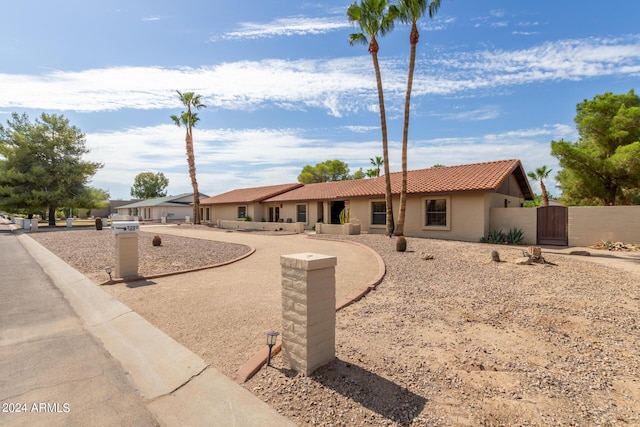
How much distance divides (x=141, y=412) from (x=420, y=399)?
9.83ft

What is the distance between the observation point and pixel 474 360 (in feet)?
14.2

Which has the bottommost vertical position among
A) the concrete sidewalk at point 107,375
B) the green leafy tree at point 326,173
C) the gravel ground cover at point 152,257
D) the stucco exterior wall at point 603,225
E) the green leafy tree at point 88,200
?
the concrete sidewalk at point 107,375

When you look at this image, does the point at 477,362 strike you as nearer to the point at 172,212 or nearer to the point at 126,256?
the point at 126,256

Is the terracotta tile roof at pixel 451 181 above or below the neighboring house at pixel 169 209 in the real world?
above

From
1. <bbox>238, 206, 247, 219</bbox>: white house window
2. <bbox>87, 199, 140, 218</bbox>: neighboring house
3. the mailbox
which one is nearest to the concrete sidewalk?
the mailbox

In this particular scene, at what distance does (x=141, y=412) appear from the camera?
11.4 feet

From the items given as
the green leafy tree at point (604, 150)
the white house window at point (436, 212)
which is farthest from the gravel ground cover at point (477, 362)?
the green leafy tree at point (604, 150)

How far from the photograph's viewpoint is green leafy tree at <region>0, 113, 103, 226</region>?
31547 millimetres

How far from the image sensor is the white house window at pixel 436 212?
19.1 meters

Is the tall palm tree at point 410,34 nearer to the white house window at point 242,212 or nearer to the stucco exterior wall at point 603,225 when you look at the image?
the stucco exterior wall at point 603,225

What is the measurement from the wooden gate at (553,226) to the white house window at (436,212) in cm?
471

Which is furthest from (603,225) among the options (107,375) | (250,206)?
(250,206)

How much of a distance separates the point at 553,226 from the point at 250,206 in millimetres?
25534

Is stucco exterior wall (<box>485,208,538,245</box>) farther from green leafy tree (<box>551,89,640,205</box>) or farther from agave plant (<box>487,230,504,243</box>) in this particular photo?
green leafy tree (<box>551,89,640,205</box>)
